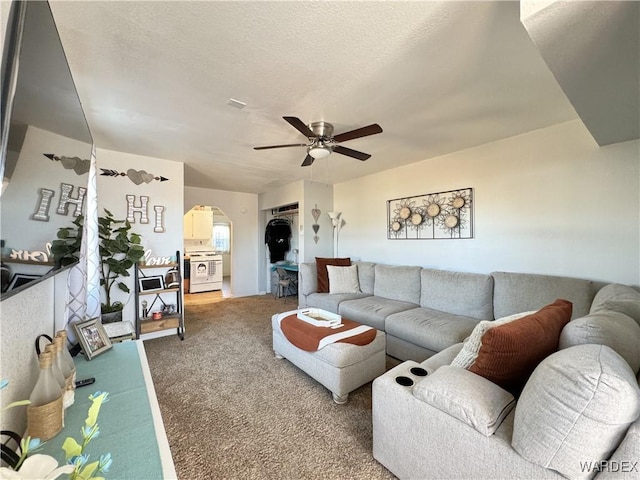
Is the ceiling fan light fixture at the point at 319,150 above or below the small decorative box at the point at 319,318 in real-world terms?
above

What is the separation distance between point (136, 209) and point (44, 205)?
2996mm

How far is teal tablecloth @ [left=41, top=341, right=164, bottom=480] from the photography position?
0.81 m

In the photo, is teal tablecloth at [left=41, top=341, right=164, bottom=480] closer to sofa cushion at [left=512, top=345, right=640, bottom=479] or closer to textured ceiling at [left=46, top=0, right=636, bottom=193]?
sofa cushion at [left=512, top=345, right=640, bottom=479]

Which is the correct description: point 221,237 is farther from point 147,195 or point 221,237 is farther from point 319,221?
point 147,195

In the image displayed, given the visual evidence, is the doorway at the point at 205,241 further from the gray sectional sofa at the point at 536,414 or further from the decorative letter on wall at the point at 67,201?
the gray sectional sofa at the point at 536,414

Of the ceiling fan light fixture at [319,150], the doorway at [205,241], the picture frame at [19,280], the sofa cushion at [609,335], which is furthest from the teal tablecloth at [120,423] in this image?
the doorway at [205,241]

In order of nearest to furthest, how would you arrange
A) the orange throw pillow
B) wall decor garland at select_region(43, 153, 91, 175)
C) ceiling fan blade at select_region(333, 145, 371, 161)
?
1. wall decor garland at select_region(43, 153, 91, 175)
2. the orange throw pillow
3. ceiling fan blade at select_region(333, 145, 371, 161)

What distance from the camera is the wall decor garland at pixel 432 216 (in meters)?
3.38

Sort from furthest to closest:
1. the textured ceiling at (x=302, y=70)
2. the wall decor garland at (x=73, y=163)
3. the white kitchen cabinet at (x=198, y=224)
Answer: the white kitchen cabinet at (x=198, y=224) < the textured ceiling at (x=302, y=70) < the wall decor garland at (x=73, y=163)

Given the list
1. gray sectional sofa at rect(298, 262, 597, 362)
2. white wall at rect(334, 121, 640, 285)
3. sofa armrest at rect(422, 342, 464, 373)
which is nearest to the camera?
sofa armrest at rect(422, 342, 464, 373)

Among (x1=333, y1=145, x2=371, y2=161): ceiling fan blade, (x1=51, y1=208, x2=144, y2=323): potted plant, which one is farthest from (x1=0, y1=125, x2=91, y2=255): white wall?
(x1=51, y1=208, x2=144, y2=323): potted plant

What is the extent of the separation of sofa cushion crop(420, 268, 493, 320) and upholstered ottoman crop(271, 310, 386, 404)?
3.64 feet

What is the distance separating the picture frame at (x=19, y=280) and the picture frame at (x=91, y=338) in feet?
3.19

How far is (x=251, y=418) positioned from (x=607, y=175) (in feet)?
12.2
